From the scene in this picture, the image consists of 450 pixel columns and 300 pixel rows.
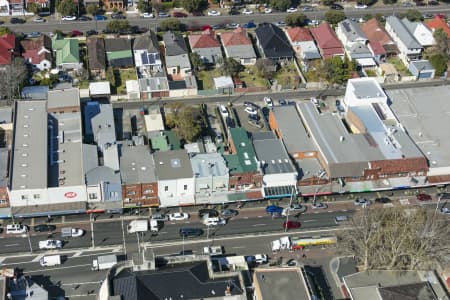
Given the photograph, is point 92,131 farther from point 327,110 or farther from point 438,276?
point 438,276

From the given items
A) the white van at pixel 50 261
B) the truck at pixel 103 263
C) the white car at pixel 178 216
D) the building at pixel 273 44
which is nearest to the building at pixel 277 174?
the white car at pixel 178 216

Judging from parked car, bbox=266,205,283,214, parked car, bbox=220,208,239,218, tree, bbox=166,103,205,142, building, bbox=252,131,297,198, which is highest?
tree, bbox=166,103,205,142

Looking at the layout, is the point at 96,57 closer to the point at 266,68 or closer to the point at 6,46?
the point at 6,46

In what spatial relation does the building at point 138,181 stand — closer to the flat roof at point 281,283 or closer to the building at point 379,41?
the flat roof at point 281,283

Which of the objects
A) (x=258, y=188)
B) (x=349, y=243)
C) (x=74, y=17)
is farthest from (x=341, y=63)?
(x=74, y=17)

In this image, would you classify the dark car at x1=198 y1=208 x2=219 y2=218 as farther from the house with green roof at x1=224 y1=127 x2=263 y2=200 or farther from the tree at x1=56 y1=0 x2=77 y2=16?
the tree at x1=56 y1=0 x2=77 y2=16

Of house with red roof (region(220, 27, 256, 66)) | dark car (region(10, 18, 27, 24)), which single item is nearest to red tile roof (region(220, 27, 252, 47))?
house with red roof (region(220, 27, 256, 66))

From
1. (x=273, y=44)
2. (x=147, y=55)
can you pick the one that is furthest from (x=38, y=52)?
(x=273, y=44)
